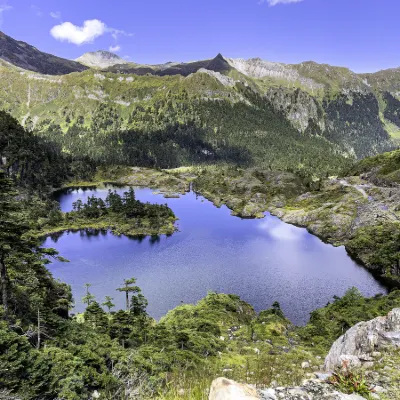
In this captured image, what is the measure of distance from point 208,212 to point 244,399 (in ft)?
589

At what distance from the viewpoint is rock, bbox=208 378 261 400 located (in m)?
9.83

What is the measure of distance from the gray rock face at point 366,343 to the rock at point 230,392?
5.49m

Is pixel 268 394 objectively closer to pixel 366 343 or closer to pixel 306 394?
pixel 306 394

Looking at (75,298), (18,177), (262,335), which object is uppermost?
(18,177)

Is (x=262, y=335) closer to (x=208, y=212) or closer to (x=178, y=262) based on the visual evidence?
(x=178, y=262)

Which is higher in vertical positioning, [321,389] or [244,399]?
[244,399]

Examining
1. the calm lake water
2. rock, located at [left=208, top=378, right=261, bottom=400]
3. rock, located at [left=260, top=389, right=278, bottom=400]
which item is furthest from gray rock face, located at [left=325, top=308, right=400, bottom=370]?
the calm lake water

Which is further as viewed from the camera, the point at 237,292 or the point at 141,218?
the point at 141,218

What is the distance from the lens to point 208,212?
621 feet

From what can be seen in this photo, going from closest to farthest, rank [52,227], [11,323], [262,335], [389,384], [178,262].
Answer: [389,384] < [11,323] < [262,335] < [178,262] < [52,227]

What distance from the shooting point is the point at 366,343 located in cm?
2228

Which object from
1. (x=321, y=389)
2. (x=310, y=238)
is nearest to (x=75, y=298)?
(x=321, y=389)

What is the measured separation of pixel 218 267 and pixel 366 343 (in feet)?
276

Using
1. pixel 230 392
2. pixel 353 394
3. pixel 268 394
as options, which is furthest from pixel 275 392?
pixel 353 394
